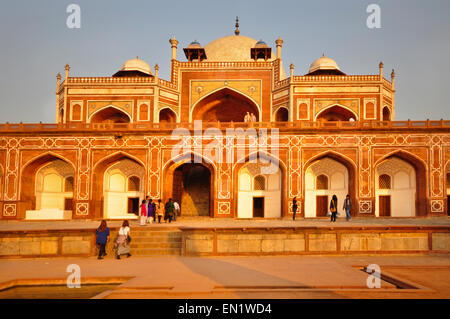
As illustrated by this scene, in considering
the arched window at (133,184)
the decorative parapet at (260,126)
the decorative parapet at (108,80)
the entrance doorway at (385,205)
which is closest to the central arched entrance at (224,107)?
the decorative parapet at (108,80)

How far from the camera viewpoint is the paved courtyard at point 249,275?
650cm

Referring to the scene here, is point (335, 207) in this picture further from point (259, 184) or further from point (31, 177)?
point (31, 177)

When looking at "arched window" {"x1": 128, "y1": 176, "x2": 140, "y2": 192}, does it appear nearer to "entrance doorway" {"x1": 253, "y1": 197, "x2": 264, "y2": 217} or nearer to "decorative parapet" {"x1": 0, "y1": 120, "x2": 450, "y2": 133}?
"decorative parapet" {"x1": 0, "y1": 120, "x2": 450, "y2": 133}

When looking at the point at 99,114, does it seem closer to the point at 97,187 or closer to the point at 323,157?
the point at 97,187

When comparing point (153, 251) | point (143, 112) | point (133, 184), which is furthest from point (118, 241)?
point (143, 112)

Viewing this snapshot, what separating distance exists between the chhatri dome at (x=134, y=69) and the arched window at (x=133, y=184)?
338 inches

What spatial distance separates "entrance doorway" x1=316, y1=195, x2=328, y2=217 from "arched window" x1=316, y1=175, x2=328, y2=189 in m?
0.57

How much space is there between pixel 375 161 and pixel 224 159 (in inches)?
311

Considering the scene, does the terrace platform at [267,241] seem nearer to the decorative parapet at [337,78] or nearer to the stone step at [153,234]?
the stone step at [153,234]

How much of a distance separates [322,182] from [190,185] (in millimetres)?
7837

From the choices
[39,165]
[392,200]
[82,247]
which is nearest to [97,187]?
[39,165]

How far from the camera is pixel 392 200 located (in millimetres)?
23281

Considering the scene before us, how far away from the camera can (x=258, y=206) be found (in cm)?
2436

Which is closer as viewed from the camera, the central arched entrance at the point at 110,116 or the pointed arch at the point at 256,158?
the pointed arch at the point at 256,158
